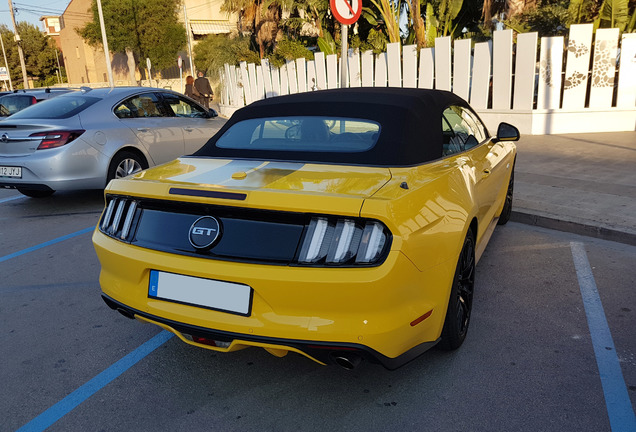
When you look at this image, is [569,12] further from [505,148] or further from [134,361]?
[134,361]

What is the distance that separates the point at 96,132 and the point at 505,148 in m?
4.88

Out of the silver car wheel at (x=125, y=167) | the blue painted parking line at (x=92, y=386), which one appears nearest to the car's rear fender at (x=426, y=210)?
the blue painted parking line at (x=92, y=386)

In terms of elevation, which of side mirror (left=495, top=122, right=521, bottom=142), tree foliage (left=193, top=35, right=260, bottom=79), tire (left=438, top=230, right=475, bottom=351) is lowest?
tire (left=438, top=230, right=475, bottom=351)

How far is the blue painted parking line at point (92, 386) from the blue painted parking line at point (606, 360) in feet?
8.19

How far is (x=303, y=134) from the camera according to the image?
3.35 metres

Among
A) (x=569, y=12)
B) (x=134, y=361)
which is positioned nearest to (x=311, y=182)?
(x=134, y=361)

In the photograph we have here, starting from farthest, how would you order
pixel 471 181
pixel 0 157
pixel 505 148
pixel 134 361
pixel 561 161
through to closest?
pixel 561 161 < pixel 0 157 < pixel 505 148 < pixel 471 181 < pixel 134 361

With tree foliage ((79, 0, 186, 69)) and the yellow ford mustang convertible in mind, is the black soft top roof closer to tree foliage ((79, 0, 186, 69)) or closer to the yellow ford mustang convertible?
the yellow ford mustang convertible

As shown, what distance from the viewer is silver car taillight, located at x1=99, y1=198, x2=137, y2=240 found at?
107 inches

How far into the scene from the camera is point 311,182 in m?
2.51

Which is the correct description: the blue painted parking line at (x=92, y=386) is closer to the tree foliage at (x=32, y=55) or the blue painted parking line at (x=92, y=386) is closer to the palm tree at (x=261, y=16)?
the palm tree at (x=261, y=16)

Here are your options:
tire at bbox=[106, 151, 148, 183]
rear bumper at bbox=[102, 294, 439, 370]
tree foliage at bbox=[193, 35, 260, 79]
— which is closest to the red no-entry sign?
tire at bbox=[106, 151, 148, 183]

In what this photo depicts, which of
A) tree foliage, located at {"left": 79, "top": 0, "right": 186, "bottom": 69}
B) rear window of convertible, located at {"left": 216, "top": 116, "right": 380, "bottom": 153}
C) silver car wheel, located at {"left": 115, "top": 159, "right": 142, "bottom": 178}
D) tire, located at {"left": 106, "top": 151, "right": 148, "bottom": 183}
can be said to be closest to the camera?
rear window of convertible, located at {"left": 216, "top": 116, "right": 380, "bottom": 153}

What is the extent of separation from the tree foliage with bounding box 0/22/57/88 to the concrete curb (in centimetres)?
7361
